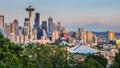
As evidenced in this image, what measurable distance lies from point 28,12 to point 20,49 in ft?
207

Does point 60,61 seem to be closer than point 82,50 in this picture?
Yes

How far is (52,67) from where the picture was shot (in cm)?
4022

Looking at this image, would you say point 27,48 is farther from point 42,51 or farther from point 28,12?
point 28,12

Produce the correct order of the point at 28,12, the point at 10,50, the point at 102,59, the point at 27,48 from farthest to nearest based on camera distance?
1. the point at 28,12
2. the point at 102,59
3. the point at 27,48
4. the point at 10,50

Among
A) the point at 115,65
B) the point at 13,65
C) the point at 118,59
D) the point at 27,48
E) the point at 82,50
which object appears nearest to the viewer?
the point at 13,65

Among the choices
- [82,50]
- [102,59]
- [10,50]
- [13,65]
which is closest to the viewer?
[13,65]

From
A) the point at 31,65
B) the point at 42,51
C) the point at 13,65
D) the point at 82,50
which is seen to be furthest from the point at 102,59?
the point at 82,50

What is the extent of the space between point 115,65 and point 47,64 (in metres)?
7.62

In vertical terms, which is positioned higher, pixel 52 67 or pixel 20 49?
pixel 20 49

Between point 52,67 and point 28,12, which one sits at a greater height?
point 28,12

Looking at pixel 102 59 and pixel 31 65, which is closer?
pixel 31 65

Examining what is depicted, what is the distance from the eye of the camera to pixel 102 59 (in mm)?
59656

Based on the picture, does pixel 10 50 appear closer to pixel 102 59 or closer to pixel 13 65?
pixel 13 65

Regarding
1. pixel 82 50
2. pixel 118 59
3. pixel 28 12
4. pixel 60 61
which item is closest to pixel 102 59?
pixel 118 59
